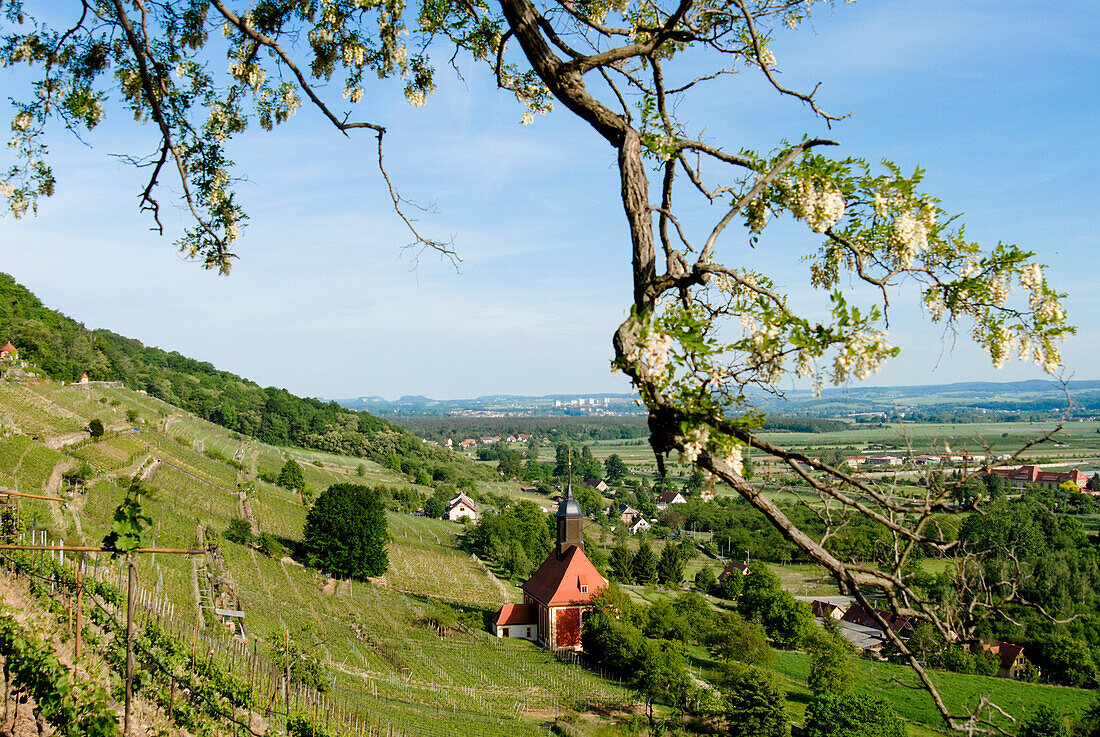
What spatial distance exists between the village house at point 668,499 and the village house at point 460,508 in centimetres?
3826

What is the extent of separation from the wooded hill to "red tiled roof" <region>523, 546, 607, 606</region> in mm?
53080

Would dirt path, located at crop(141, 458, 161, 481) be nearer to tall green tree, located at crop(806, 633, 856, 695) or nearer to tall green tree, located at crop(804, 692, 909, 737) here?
tall green tree, located at crop(804, 692, 909, 737)

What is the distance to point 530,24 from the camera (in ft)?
11.6

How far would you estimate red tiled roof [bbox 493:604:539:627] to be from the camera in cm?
4369

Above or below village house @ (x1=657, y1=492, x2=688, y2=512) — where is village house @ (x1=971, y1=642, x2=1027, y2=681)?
below

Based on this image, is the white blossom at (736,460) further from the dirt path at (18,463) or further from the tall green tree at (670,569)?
the tall green tree at (670,569)

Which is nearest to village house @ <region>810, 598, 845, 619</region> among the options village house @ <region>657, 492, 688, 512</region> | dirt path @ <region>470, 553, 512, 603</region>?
dirt path @ <region>470, 553, 512, 603</region>

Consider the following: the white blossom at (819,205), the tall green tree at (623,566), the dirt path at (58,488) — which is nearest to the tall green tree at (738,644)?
the tall green tree at (623,566)

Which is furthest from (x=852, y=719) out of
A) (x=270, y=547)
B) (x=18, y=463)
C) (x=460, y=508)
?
(x=460, y=508)

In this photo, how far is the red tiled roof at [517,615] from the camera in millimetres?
43688

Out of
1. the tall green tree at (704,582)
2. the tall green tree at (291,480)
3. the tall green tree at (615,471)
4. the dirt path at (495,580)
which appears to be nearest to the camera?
the dirt path at (495,580)

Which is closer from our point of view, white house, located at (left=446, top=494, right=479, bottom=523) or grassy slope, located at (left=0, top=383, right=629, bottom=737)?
grassy slope, located at (left=0, top=383, right=629, bottom=737)

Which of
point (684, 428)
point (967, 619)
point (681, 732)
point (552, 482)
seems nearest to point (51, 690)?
point (684, 428)

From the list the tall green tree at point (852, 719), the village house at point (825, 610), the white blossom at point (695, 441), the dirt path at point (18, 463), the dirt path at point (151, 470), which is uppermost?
the white blossom at point (695, 441)
